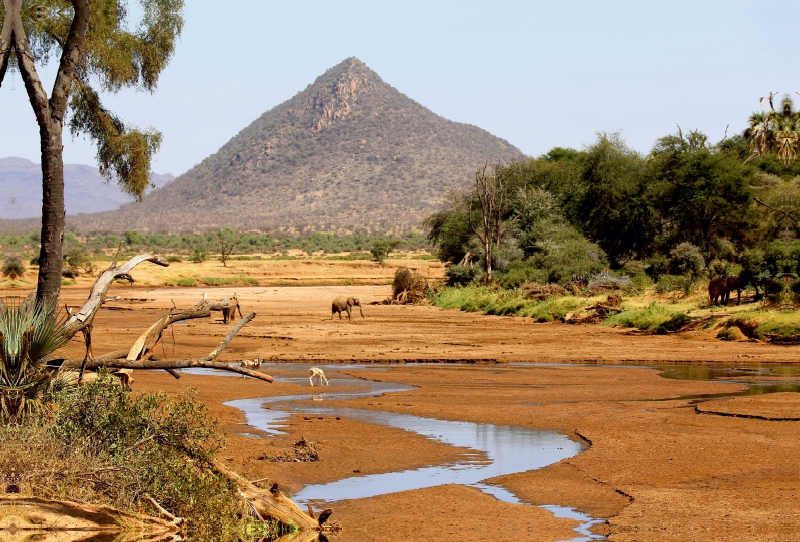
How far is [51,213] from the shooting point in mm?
11750

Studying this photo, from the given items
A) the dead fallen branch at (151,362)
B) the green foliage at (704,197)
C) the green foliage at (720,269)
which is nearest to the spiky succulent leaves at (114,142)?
the dead fallen branch at (151,362)

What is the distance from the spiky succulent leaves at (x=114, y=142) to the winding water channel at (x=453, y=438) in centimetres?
445

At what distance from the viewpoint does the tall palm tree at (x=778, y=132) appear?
58.1m

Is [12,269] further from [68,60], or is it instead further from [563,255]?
[68,60]

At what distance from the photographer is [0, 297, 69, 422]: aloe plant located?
28.4ft

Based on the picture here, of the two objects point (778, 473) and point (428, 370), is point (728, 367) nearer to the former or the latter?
point (428, 370)

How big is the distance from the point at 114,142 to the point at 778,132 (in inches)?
2057

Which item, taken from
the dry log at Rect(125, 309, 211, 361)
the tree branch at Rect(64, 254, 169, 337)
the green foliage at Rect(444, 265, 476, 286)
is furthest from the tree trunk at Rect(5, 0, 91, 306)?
the green foliage at Rect(444, 265, 476, 286)

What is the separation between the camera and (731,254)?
42.7 meters

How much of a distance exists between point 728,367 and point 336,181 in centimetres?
15659

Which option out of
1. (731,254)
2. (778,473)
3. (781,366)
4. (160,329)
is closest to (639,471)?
(778,473)

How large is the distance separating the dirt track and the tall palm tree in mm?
34637

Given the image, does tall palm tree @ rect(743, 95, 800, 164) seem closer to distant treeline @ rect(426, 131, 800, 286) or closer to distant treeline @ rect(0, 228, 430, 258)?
distant treeline @ rect(426, 131, 800, 286)

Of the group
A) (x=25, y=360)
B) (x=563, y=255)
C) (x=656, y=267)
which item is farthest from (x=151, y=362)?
(x=656, y=267)
